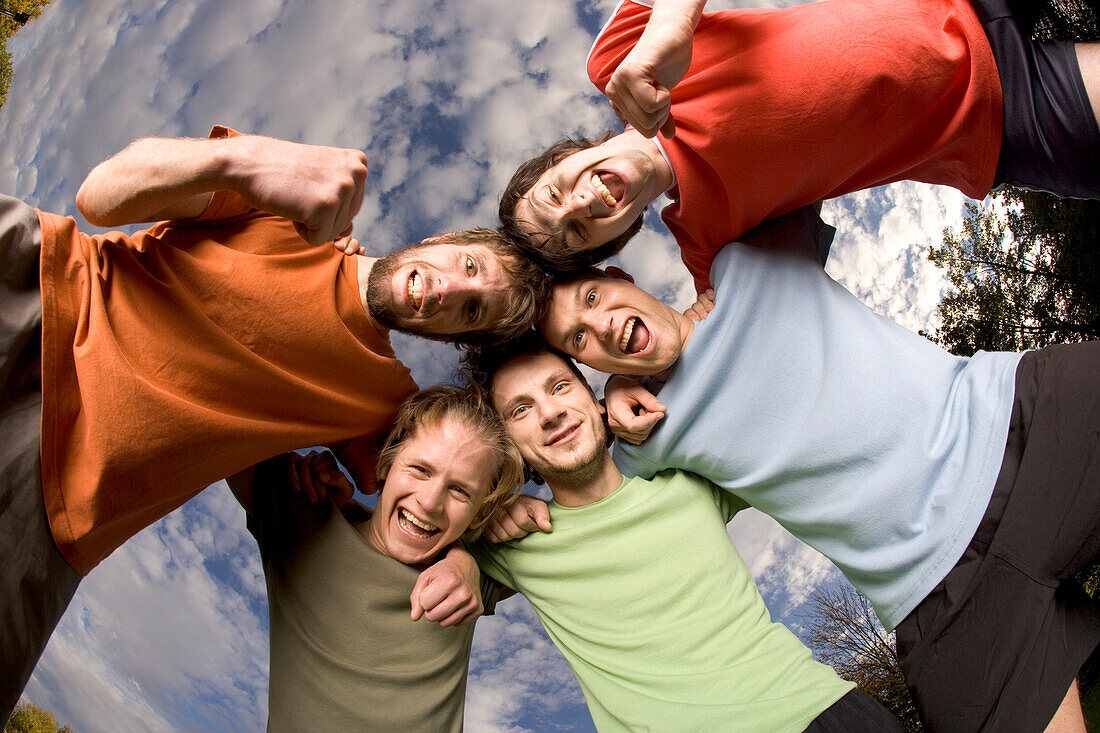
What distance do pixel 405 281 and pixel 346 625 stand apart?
1009 mm

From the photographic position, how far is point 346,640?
1978 mm

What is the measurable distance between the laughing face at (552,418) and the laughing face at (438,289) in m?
0.20

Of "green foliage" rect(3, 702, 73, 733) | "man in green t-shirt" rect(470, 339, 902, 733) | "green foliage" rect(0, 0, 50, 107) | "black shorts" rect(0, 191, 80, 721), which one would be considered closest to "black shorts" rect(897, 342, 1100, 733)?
"man in green t-shirt" rect(470, 339, 902, 733)

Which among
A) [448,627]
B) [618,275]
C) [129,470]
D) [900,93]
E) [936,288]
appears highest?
[900,93]

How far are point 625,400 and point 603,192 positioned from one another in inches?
23.9

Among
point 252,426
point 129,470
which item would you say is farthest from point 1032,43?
point 129,470

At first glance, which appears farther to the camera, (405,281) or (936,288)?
(936,288)

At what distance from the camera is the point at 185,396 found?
159 centimetres

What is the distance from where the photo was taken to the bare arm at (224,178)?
1431 millimetres

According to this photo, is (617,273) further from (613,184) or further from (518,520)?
(518,520)

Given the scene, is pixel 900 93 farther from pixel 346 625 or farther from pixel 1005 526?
pixel 346 625

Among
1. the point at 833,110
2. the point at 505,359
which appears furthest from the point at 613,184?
the point at 505,359

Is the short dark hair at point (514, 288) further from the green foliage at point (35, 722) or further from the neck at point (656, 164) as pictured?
the green foliage at point (35, 722)

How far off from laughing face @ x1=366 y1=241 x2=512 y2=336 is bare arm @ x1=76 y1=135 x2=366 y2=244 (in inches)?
15.2
